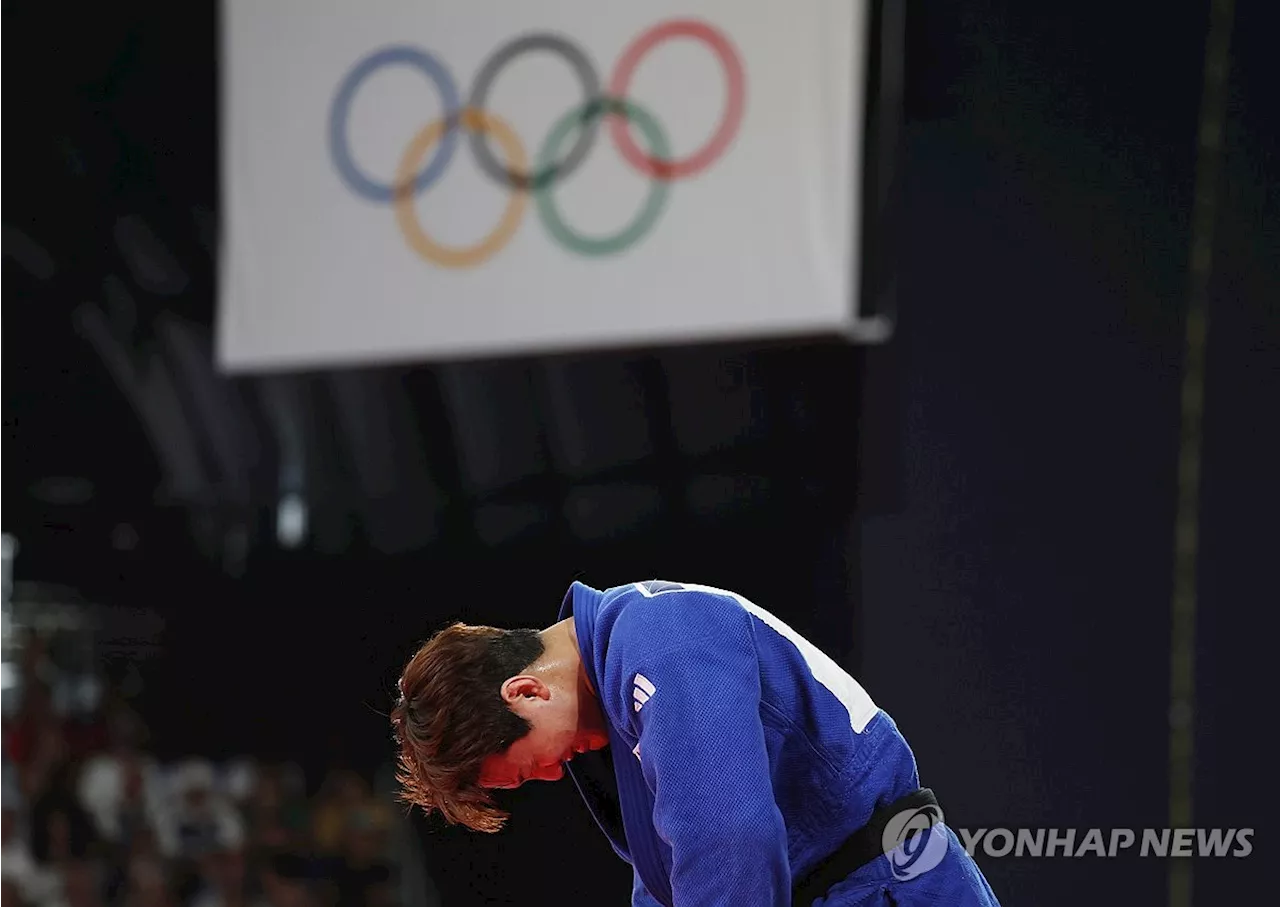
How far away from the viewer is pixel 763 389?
291 centimetres

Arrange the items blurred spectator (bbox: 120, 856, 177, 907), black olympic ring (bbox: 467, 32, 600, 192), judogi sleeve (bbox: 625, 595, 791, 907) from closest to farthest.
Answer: judogi sleeve (bbox: 625, 595, 791, 907) < black olympic ring (bbox: 467, 32, 600, 192) < blurred spectator (bbox: 120, 856, 177, 907)

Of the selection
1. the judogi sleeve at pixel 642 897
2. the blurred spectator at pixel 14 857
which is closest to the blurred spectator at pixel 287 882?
the blurred spectator at pixel 14 857

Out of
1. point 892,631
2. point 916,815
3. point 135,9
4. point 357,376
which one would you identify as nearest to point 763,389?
point 892,631

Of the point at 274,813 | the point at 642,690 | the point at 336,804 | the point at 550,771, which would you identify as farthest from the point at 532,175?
the point at 642,690

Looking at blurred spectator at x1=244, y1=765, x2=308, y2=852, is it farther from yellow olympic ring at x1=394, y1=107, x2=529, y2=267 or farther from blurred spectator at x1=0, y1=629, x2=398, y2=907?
yellow olympic ring at x1=394, y1=107, x2=529, y2=267

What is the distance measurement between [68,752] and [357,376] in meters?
1.37

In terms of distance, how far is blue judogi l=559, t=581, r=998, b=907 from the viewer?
1498mm

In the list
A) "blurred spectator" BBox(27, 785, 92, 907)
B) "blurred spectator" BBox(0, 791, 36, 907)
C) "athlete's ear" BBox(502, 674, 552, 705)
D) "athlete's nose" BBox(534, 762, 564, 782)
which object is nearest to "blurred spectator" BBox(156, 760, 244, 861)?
"blurred spectator" BBox(27, 785, 92, 907)

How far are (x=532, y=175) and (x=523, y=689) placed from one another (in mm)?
1756

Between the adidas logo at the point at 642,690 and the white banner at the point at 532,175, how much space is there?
4.52 feet

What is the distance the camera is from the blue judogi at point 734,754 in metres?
1.50

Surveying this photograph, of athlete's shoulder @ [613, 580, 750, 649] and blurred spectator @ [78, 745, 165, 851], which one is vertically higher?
athlete's shoulder @ [613, 580, 750, 649]

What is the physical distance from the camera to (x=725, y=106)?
9.71ft
